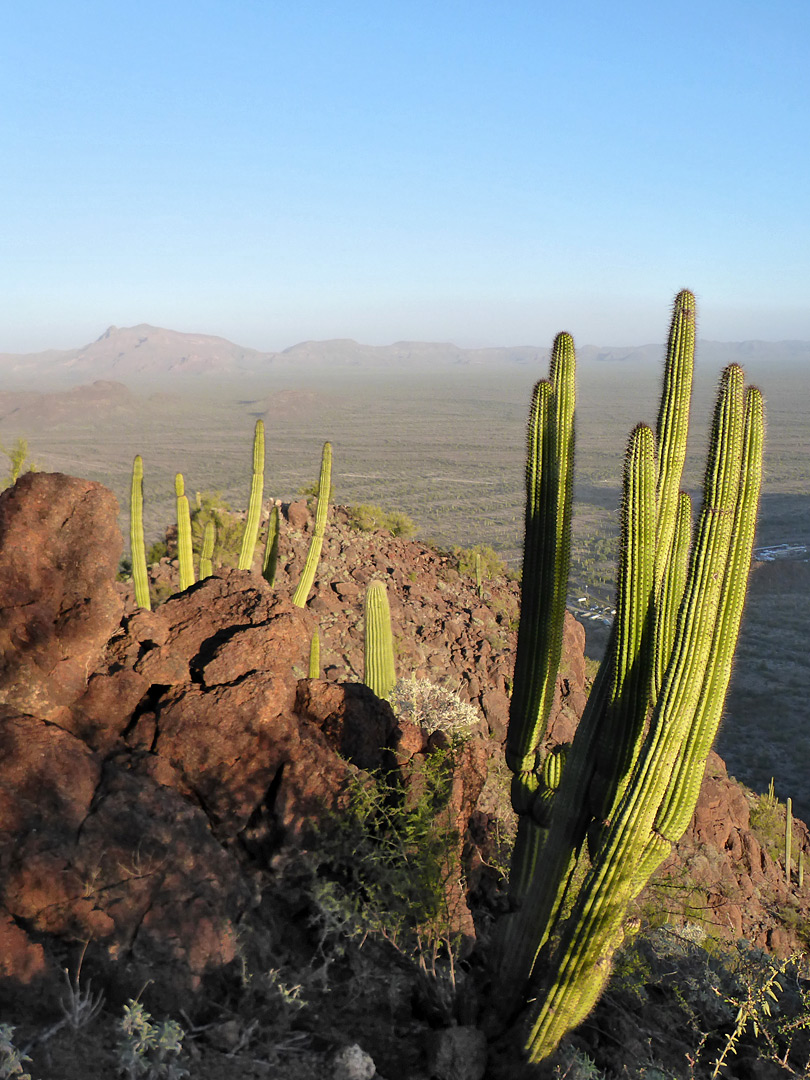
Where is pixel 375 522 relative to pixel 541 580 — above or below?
below

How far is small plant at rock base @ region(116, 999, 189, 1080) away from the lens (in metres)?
3.32

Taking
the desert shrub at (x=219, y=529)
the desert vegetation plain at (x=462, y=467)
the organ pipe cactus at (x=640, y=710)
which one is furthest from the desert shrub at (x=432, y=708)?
the desert vegetation plain at (x=462, y=467)

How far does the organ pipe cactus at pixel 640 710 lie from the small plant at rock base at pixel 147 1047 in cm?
178

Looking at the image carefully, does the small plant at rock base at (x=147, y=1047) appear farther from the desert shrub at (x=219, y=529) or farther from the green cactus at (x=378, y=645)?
the desert shrub at (x=219, y=529)

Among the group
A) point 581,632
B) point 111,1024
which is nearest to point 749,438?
point 111,1024

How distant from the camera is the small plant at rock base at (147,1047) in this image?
10.9 feet

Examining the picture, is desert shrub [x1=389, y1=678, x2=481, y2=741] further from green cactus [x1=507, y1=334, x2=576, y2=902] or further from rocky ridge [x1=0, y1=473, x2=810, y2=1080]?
green cactus [x1=507, y1=334, x2=576, y2=902]

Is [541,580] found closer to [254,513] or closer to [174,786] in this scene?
[174,786]

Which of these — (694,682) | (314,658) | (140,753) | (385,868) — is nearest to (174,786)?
(140,753)

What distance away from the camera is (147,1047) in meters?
3.43

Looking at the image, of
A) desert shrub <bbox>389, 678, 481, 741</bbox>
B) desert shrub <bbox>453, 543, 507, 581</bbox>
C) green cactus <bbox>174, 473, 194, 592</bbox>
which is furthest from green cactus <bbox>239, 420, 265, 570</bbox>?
desert shrub <bbox>453, 543, 507, 581</bbox>

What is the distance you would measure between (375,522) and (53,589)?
38.8 ft

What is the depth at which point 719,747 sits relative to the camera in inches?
539

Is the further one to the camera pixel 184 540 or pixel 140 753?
pixel 184 540
